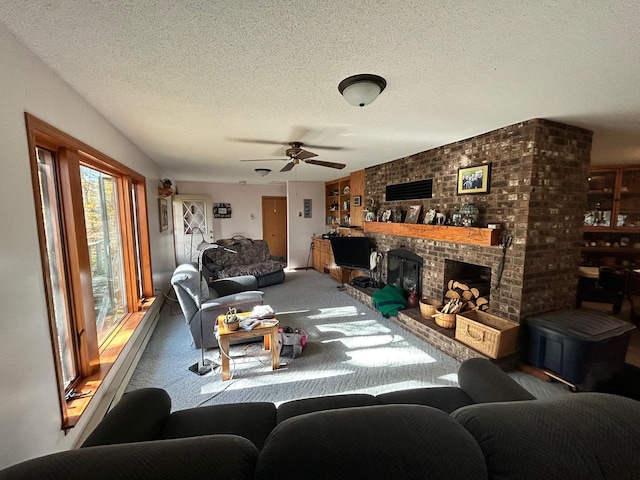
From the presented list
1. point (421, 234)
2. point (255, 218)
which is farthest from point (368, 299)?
point (255, 218)

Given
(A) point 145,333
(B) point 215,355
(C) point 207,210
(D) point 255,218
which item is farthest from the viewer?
(D) point 255,218

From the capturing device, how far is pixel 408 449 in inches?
25.6

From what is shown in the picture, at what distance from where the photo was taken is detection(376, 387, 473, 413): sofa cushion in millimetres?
1440

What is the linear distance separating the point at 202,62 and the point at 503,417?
1.96m

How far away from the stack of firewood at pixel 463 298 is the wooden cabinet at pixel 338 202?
119 inches

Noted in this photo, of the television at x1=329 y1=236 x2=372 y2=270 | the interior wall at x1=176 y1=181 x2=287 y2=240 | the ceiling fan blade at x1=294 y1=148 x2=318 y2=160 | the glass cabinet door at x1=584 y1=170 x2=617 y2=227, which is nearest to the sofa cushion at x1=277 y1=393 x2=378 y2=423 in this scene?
the ceiling fan blade at x1=294 y1=148 x2=318 y2=160

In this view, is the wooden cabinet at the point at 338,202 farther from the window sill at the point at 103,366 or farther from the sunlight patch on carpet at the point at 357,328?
the window sill at the point at 103,366

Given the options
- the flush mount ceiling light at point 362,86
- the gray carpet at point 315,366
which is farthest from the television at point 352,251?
the flush mount ceiling light at point 362,86

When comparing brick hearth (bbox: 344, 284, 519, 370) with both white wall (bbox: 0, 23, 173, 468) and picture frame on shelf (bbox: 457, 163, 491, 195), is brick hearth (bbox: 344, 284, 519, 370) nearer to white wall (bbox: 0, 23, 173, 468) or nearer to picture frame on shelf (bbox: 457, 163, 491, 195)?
picture frame on shelf (bbox: 457, 163, 491, 195)

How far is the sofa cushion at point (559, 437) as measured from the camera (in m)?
0.64

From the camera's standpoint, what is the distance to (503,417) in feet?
2.50

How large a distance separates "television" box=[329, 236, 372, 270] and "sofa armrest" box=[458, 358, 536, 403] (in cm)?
316

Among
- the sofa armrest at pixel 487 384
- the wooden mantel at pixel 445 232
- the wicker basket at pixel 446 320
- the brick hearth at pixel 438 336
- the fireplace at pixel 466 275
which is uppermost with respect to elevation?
the wooden mantel at pixel 445 232

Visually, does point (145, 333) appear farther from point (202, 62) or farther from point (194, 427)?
point (202, 62)
